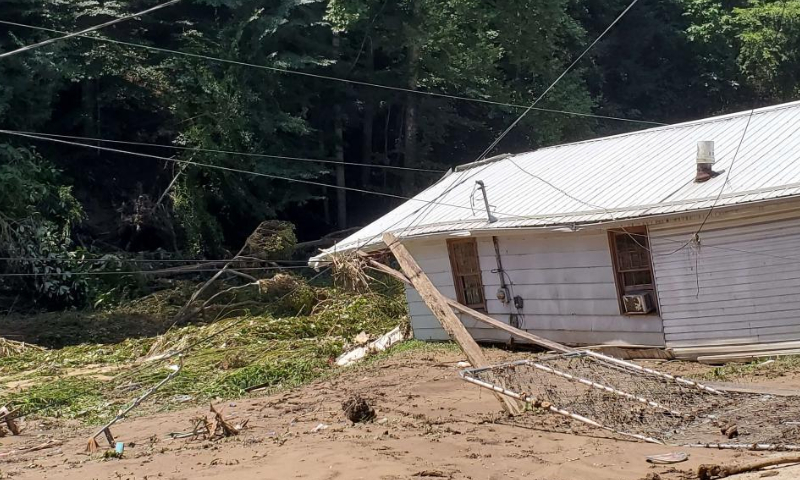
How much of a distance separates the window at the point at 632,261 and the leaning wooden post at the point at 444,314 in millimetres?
3072

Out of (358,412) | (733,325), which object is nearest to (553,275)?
(733,325)

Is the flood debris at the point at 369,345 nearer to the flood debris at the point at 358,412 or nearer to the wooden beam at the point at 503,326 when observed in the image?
the wooden beam at the point at 503,326

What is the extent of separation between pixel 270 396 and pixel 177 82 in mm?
15427

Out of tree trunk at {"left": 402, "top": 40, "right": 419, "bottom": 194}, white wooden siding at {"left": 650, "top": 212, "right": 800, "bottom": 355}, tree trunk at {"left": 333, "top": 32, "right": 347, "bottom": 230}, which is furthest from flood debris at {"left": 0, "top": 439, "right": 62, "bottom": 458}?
tree trunk at {"left": 402, "top": 40, "right": 419, "bottom": 194}

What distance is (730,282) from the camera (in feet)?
42.1

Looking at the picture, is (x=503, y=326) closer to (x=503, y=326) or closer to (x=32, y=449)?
(x=503, y=326)

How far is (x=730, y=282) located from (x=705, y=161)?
70.4 inches

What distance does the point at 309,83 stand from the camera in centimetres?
2984

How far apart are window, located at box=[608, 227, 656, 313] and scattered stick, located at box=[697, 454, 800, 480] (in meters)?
6.41

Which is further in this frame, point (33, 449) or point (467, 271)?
point (467, 271)

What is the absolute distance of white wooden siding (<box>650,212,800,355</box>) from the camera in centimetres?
1241

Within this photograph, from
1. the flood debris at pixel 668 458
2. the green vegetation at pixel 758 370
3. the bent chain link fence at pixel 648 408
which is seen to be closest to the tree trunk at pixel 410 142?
the green vegetation at pixel 758 370

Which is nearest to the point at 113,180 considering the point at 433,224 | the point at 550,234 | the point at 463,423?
the point at 433,224

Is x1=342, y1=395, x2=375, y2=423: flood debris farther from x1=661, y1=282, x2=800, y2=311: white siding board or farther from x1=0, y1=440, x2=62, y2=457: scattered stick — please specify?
x1=661, y1=282, x2=800, y2=311: white siding board
